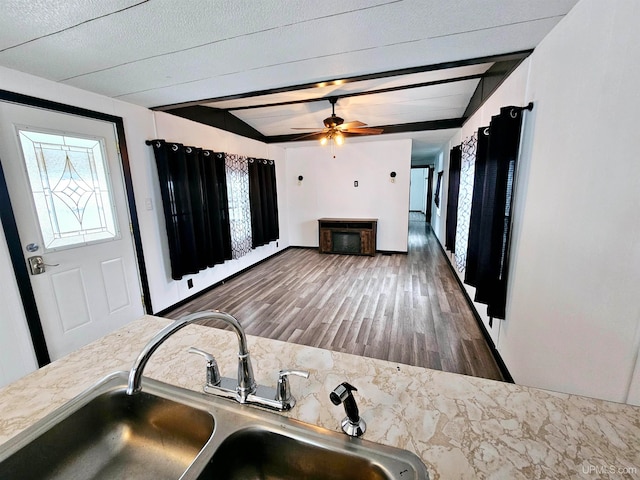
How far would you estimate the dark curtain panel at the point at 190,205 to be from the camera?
2.99 metres

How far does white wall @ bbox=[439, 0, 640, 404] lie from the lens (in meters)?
0.99

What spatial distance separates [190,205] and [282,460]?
3087 mm

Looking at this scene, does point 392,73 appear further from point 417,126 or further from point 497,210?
point 417,126

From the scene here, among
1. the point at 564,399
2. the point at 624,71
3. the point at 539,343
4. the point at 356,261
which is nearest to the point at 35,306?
the point at 564,399

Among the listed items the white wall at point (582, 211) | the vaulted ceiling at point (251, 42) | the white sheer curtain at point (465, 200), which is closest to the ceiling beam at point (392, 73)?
the vaulted ceiling at point (251, 42)

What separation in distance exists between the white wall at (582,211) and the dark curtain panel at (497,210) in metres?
0.10

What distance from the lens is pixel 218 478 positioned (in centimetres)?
68

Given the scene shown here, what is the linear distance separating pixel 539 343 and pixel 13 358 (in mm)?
3589

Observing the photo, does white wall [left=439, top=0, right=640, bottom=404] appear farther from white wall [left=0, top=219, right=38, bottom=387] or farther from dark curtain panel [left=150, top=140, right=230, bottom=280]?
white wall [left=0, top=219, right=38, bottom=387]

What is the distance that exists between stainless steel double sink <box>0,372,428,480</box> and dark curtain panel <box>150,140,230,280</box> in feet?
8.11

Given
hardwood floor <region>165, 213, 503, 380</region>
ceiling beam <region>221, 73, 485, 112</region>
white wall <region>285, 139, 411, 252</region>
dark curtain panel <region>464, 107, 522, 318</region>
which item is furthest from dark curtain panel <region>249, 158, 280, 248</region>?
dark curtain panel <region>464, 107, 522, 318</region>

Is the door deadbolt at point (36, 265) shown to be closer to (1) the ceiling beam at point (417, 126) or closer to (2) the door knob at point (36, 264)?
(2) the door knob at point (36, 264)

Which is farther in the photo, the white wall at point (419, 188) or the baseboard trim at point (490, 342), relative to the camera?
the white wall at point (419, 188)

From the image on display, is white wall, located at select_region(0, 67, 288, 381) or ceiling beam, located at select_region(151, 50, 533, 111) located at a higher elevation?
ceiling beam, located at select_region(151, 50, 533, 111)
